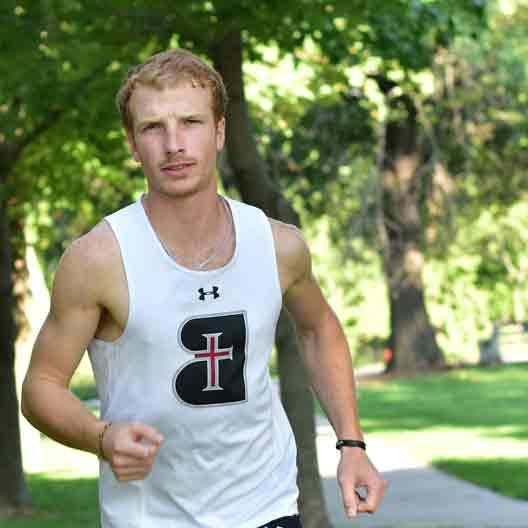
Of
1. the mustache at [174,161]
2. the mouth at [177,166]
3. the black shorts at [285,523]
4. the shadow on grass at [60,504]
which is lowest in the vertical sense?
the shadow on grass at [60,504]

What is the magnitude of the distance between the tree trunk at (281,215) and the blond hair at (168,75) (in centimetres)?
531

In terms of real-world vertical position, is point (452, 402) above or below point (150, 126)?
below

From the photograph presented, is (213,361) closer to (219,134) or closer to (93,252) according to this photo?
(93,252)

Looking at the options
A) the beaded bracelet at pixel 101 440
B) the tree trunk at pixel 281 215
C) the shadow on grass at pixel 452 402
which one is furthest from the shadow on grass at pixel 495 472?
the beaded bracelet at pixel 101 440

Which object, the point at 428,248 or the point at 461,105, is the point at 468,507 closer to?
the point at 461,105

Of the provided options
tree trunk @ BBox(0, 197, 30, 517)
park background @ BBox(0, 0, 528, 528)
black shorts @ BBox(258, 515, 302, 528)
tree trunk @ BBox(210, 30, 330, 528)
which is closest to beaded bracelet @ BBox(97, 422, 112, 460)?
black shorts @ BBox(258, 515, 302, 528)

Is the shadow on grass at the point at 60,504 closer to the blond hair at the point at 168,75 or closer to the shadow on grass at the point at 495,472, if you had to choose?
the shadow on grass at the point at 495,472

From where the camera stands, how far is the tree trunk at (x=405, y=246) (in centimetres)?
3266

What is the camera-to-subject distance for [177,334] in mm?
3598

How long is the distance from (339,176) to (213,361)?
91.6 feet

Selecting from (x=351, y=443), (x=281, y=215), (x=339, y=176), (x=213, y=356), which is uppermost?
(x=339, y=176)

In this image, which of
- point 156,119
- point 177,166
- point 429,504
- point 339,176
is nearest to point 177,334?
point 177,166

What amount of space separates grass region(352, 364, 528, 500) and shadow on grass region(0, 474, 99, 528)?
130 inches

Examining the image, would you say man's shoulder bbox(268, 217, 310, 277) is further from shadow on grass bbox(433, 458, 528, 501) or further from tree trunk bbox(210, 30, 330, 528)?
shadow on grass bbox(433, 458, 528, 501)
